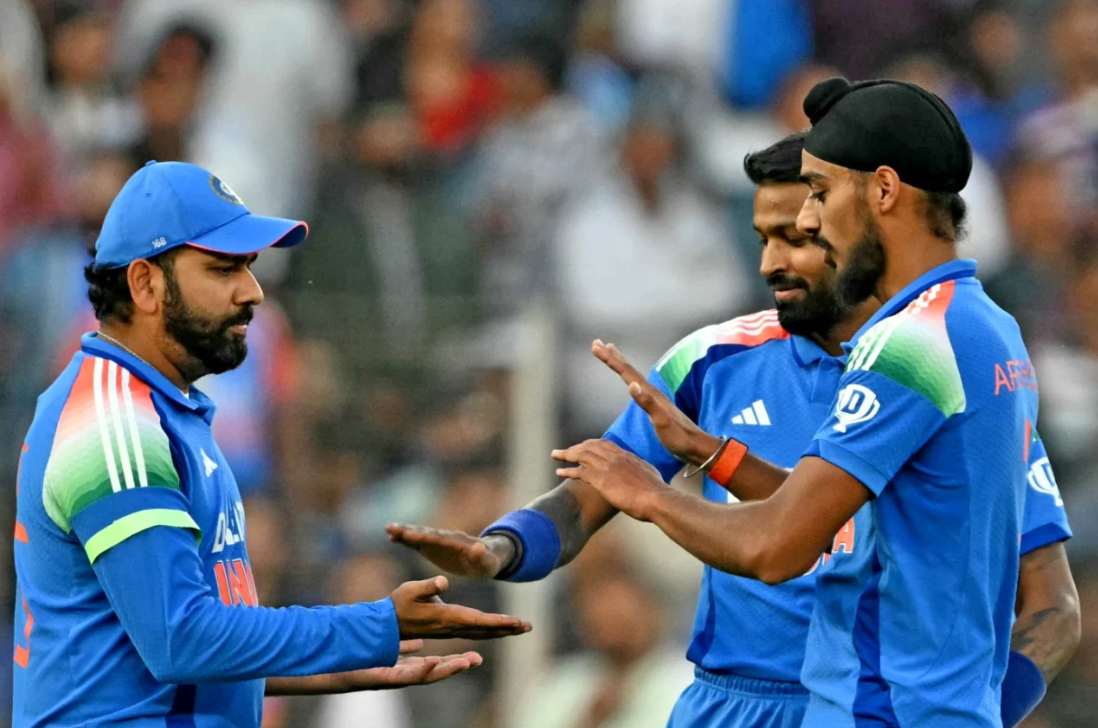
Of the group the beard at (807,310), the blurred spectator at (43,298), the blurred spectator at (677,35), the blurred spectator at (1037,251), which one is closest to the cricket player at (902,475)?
the beard at (807,310)

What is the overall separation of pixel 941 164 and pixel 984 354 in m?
0.42

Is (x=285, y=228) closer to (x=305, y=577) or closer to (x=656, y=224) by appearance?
(x=305, y=577)

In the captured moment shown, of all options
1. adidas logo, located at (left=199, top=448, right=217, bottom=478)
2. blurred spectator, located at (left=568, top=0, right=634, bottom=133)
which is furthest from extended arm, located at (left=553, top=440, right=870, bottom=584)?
blurred spectator, located at (left=568, top=0, right=634, bottom=133)

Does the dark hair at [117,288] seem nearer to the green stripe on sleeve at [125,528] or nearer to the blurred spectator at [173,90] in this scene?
the green stripe on sleeve at [125,528]

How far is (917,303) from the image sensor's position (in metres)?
3.39

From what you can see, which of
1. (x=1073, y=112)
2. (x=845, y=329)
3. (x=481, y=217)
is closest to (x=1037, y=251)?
(x=1073, y=112)

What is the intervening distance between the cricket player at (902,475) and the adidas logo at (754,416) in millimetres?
685

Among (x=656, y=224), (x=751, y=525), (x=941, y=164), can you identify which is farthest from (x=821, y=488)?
(x=656, y=224)

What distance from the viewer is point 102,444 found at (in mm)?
3516

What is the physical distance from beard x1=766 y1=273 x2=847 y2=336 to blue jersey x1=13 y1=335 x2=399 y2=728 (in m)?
1.28

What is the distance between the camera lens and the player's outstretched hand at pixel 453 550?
3742 mm

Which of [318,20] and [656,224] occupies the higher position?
[318,20]

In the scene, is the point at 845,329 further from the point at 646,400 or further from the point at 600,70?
the point at 600,70

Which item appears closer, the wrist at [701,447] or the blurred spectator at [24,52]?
the wrist at [701,447]
